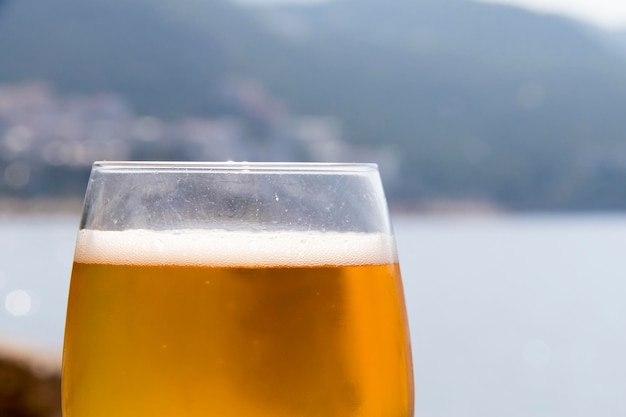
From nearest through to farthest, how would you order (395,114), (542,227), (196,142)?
1. (196,142)
2. (395,114)
3. (542,227)

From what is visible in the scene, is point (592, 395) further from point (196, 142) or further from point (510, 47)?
point (510, 47)

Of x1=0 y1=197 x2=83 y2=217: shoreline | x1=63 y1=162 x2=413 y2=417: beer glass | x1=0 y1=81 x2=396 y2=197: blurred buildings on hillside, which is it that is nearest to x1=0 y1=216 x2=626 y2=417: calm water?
x1=0 y1=197 x2=83 y2=217: shoreline

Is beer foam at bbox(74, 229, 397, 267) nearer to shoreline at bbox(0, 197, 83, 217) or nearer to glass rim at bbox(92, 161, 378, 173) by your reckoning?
glass rim at bbox(92, 161, 378, 173)

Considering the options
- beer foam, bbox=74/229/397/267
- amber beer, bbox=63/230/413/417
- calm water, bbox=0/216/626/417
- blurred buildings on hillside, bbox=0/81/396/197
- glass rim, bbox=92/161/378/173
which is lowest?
amber beer, bbox=63/230/413/417

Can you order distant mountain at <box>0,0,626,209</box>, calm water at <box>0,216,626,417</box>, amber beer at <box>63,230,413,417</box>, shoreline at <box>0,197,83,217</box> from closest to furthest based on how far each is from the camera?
amber beer at <box>63,230,413,417</box>, calm water at <box>0,216,626,417</box>, shoreline at <box>0,197,83,217</box>, distant mountain at <box>0,0,626,209</box>

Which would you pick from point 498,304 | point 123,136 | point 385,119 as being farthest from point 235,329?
point 385,119

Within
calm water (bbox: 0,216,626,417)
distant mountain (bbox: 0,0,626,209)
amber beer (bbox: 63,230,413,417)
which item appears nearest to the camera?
amber beer (bbox: 63,230,413,417)

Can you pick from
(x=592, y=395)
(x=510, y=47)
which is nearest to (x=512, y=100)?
(x=510, y=47)
